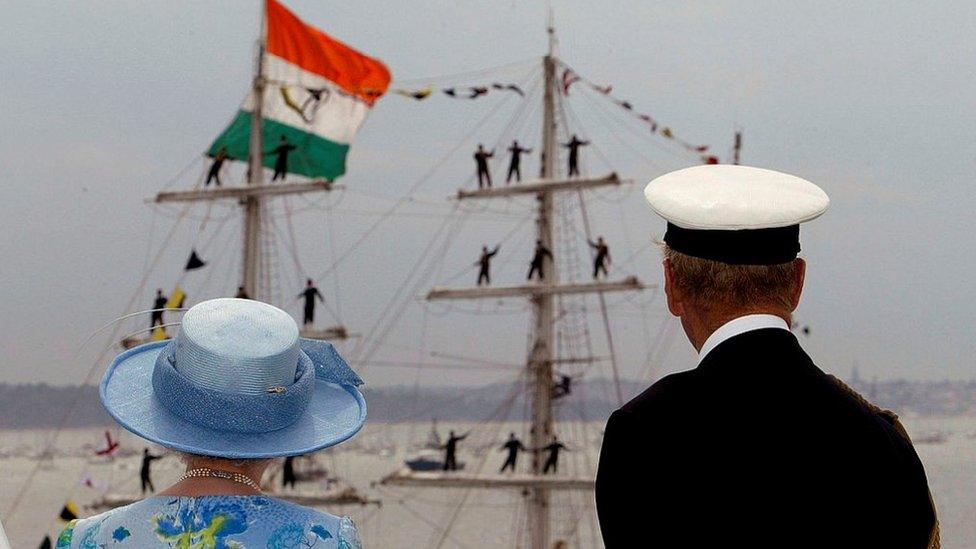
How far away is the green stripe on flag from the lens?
4241cm

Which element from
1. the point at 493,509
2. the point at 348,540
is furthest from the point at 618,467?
Answer: the point at 493,509

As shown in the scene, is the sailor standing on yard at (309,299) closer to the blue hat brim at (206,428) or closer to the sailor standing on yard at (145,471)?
the sailor standing on yard at (145,471)

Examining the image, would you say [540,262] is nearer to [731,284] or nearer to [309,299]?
[309,299]

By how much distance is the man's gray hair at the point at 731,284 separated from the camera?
2.67 m

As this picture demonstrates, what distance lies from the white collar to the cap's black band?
0.11m

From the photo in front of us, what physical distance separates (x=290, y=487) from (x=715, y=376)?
128 feet

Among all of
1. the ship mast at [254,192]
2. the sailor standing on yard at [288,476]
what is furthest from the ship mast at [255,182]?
the sailor standing on yard at [288,476]

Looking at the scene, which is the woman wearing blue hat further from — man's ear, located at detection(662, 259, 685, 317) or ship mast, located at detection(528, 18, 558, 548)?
ship mast, located at detection(528, 18, 558, 548)

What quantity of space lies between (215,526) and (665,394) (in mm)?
956

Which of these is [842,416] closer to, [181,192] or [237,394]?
[237,394]

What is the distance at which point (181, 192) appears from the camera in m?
41.9

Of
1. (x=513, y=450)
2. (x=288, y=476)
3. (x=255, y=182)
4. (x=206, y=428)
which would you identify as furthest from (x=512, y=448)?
(x=206, y=428)

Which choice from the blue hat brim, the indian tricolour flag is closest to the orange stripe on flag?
the indian tricolour flag

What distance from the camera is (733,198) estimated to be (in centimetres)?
277
